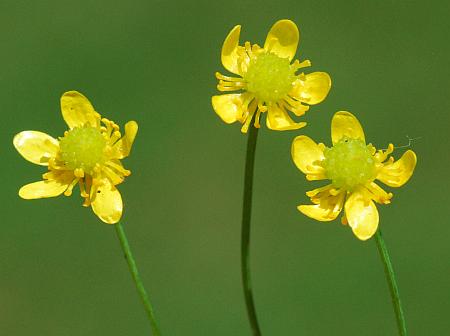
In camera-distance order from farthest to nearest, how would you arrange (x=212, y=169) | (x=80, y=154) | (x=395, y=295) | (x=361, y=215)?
1. (x=212, y=169)
2. (x=80, y=154)
3. (x=361, y=215)
4. (x=395, y=295)

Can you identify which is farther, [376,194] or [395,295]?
[376,194]

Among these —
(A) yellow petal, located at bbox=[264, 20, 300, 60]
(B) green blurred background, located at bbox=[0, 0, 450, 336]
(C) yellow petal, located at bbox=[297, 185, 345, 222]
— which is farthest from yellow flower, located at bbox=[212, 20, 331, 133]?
(B) green blurred background, located at bbox=[0, 0, 450, 336]

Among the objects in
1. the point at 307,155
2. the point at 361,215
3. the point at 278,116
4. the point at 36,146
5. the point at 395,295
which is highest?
the point at 36,146

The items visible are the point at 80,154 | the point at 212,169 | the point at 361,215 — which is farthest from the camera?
the point at 212,169

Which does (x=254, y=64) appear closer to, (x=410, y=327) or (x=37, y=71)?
(x=410, y=327)

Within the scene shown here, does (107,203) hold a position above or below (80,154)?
below

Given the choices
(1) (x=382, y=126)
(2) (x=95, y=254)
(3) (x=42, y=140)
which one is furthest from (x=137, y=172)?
(3) (x=42, y=140)

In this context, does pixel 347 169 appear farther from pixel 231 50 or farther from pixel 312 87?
pixel 231 50

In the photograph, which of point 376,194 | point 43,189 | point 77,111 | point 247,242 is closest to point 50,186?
point 43,189
